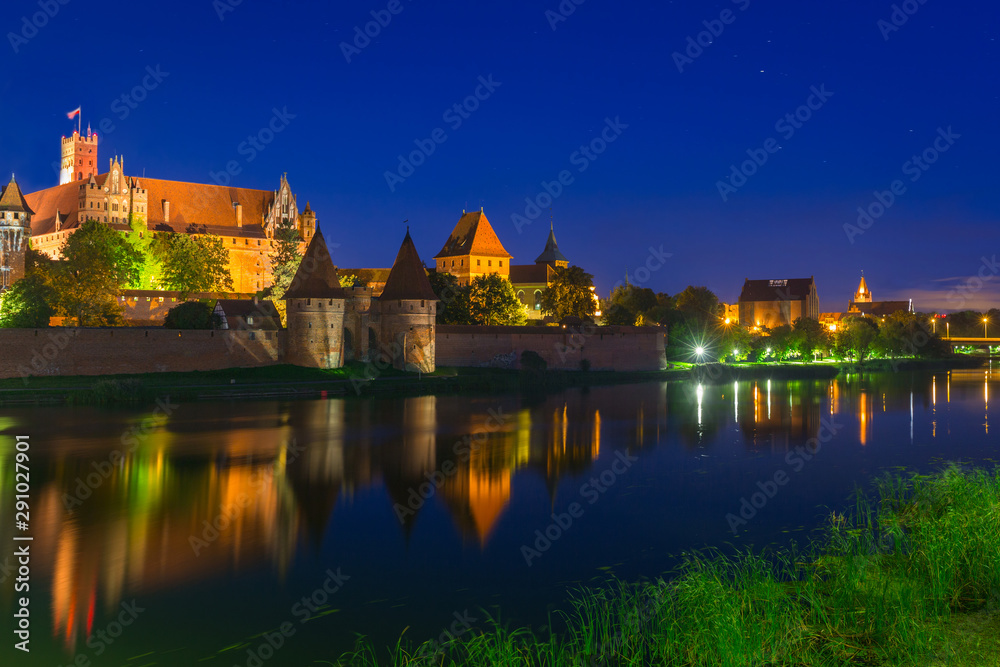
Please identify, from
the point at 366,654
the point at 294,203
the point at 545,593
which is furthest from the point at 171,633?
the point at 294,203

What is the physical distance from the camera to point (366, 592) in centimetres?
848

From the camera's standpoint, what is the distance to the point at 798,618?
6633 millimetres

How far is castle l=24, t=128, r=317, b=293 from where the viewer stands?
52500mm

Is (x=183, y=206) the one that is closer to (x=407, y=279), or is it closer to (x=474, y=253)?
(x=474, y=253)

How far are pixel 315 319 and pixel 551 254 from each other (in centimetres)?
4338

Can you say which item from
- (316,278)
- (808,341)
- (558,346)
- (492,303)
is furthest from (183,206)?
(808,341)

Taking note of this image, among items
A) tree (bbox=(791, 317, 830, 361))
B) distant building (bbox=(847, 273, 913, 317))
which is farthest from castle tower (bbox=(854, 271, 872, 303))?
tree (bbox=(791, 317, 830, 361))

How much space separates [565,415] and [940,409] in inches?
513

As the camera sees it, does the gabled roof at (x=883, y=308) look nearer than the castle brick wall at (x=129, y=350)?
No

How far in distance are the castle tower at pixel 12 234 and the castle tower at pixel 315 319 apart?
17349 mm

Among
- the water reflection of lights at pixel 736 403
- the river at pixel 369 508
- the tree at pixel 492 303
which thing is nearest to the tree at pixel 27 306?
the river at pixel 369 508

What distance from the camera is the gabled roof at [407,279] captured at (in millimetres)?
31969

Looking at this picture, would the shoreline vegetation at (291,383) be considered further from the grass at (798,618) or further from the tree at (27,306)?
the grass at (798,618)

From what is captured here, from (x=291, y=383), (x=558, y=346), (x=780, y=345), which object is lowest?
(x=291, y=383)
